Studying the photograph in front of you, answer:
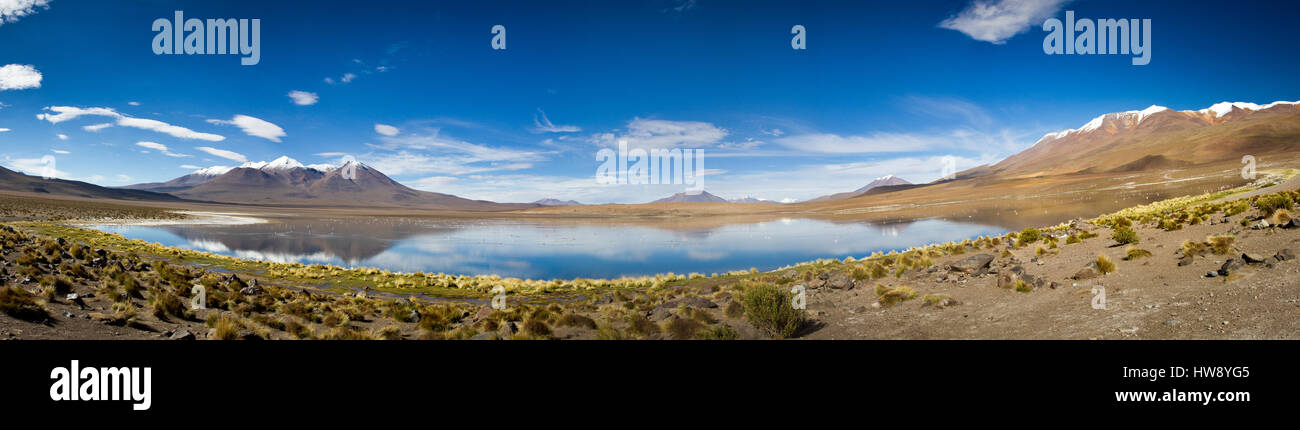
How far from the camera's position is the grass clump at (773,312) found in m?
7.75

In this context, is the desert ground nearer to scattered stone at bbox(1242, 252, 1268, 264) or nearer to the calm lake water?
scattered stone at bbox(1242, 252, 1268, 264)

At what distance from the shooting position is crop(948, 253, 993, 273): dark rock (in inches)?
426

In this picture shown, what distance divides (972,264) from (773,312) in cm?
641

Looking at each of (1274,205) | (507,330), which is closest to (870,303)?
(507,330)

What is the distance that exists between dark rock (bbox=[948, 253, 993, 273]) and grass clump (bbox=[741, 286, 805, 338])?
525 centimetres

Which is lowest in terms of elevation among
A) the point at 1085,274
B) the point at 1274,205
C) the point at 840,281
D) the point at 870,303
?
the point at 870,303

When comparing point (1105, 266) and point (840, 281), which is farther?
point (840, 281)

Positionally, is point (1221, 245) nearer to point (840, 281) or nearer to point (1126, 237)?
point (1126, 237)

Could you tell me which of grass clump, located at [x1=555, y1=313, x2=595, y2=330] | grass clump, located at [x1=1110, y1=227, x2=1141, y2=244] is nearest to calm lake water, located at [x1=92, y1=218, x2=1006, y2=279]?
grass clump, located at [x1=555, y1=313, x2=595, y2=330]

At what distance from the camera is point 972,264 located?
11.0 metres
